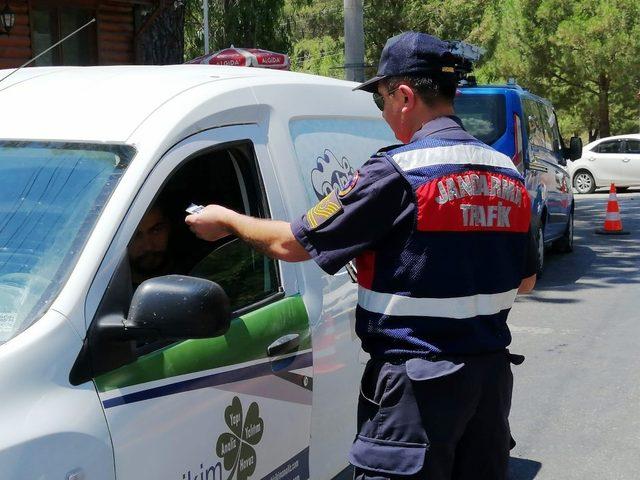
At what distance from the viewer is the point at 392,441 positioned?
101 inches

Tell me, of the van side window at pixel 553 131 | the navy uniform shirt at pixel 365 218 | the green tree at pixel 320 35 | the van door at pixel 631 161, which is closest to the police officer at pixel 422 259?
the navy uniform shirt at pixel 365 218

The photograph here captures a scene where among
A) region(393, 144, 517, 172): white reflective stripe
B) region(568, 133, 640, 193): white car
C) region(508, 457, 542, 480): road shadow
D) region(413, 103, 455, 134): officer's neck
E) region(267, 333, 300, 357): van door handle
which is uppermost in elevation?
region(413, 103, 455, 134): officer's neck

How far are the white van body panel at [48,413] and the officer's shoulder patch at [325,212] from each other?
0.69 metres

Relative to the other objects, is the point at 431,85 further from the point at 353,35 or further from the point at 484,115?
the point at 353,35

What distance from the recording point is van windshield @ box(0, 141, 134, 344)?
2.37m

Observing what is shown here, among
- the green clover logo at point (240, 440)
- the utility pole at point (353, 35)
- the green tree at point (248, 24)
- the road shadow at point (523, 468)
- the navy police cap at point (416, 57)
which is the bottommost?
the road shadow at point (523, 468)

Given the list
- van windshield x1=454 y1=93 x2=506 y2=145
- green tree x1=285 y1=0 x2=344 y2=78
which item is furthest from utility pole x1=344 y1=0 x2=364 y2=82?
green tree x1=285 y1=0 x2=344 y2=78

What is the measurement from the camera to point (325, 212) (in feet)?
8.37

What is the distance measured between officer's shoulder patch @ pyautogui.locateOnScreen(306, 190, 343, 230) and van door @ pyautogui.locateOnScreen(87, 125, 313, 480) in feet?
1.43

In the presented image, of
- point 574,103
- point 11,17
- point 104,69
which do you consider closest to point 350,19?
point 11,17

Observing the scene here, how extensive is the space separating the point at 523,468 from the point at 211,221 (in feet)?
10.2

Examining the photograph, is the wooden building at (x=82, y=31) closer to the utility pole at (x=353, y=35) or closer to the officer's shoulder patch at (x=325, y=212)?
the utility pole at (x=353, y=35)

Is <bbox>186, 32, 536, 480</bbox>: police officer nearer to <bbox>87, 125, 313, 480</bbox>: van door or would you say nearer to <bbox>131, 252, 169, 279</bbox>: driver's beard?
<bbox>87, 125, 313, 480</bbox>: van door

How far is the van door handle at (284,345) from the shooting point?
2.99 metres
